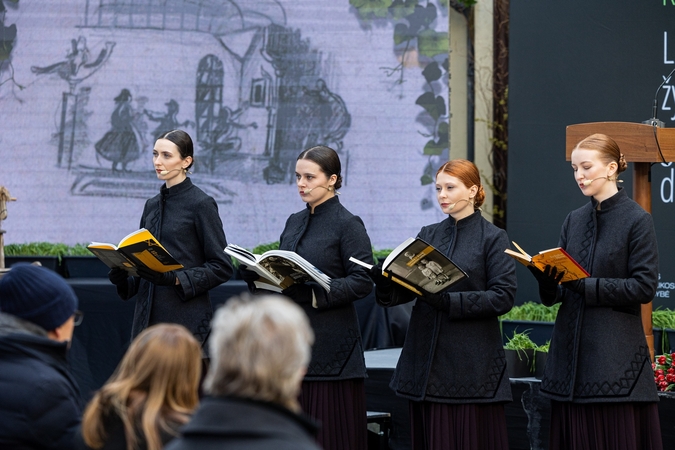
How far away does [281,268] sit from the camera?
11.5 feet

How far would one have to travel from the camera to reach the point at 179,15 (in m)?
6.51

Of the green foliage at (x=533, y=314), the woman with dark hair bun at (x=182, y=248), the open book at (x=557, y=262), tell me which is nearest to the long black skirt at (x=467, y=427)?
the open book at (x=557, y=262)

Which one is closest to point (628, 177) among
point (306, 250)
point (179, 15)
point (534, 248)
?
point (534, 248)

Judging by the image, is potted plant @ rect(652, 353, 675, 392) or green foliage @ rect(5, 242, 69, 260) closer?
potted plant @ rect(652, 353, 675, 392)

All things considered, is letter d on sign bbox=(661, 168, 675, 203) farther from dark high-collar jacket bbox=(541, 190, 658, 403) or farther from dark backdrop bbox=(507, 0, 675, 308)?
dark high-collar jacket bbox=(541, 190, 658, 403)

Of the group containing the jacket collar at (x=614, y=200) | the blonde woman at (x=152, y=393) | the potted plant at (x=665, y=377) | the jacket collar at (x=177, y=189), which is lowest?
the potted plant at (x=665, y=377)

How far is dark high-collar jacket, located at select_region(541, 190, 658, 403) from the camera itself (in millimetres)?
3221

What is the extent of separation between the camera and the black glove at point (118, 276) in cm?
383

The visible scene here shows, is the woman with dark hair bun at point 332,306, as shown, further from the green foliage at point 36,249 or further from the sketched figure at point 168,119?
the sketched figure at point 168,119

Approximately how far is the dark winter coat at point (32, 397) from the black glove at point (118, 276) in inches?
63.1

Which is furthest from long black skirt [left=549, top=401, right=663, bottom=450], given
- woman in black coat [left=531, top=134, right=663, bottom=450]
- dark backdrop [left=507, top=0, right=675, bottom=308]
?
dark backdrop [left=507, top=0, right=675, bottom=308]

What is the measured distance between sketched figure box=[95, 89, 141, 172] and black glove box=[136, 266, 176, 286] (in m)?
2.99

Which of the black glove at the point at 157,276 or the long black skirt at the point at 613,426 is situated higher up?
the black glove at the point at 157,276

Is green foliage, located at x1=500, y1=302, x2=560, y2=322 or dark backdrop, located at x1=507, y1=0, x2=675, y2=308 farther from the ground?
dark backdrop, located at x1=507, y1=0, x2=675, y2=308
